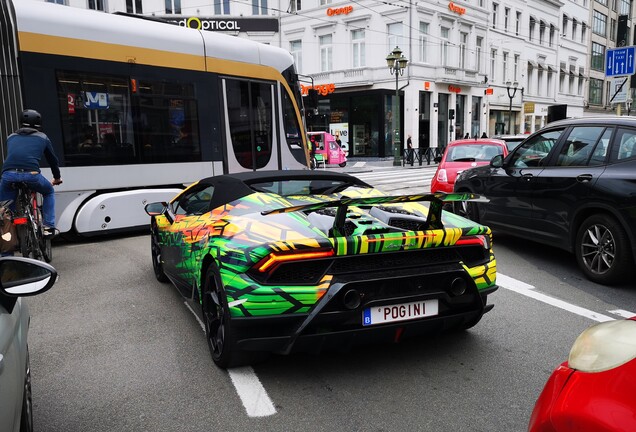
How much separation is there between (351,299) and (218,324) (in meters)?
1.06

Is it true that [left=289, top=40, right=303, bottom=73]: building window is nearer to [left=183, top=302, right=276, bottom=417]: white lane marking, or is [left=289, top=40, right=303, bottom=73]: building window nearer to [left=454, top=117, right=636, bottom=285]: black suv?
[left=454, top=117, right=636, bottom=285]: black suv

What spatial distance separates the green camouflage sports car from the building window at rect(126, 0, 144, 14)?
37.3m

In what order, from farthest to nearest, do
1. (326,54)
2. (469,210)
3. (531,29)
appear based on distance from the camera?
1. (531,29)
2. (326,54)
3. (469,210)

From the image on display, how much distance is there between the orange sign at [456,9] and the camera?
38.1m

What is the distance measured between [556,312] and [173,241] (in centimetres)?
366

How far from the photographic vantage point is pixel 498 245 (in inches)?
312

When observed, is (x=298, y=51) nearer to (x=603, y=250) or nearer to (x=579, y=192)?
(x=579, y=192)

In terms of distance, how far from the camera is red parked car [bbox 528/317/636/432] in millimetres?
1393

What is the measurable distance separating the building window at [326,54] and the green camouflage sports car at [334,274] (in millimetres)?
36315

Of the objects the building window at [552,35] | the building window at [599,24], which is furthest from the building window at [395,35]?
the building window at [599,24]

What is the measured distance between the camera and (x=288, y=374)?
3533mm

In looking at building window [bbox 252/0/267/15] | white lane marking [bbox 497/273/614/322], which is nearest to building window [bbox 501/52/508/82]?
building window [bbox 252/0/267/15]

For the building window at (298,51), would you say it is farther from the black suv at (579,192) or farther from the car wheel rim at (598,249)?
the car wheel rim at (598,249)

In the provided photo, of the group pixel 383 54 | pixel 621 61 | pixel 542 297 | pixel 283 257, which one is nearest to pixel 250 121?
pixel 542 297
